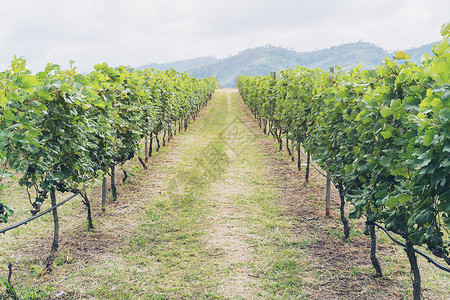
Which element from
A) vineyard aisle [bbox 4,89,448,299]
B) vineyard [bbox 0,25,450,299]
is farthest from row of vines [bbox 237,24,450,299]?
vineyard aisle [bbox 4,89,448,299]

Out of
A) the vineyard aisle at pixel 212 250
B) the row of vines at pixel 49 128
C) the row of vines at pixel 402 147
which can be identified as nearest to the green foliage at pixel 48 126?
the row of vines at pixel 49 128

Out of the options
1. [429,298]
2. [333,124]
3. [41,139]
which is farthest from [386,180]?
[41,139]

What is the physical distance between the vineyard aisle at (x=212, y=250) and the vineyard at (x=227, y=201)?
30 mm

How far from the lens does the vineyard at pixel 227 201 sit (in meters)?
3.07

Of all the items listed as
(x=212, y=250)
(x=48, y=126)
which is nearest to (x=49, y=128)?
(x=48, y=126)

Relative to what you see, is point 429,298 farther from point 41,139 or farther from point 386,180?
point 41,139

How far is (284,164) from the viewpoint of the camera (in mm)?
10852

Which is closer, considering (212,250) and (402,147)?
(402,147)

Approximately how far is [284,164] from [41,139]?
795cm

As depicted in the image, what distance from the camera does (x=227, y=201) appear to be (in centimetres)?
767

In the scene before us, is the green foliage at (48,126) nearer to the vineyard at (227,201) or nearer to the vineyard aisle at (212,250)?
the vineyard at (227,201)

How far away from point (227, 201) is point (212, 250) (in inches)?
91.4

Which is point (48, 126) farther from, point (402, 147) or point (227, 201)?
point (227, 201)

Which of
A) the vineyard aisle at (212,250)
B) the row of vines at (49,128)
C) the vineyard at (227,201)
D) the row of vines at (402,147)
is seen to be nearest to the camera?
the row of vines at (402,147)
